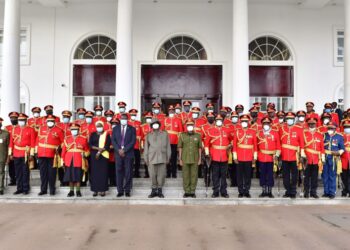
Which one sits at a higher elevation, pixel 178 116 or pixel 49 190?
pixel 178 116

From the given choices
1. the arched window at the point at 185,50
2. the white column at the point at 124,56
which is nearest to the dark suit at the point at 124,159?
the white column at the point at 124,56

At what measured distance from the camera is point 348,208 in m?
8.07

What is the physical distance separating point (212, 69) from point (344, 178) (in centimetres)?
727

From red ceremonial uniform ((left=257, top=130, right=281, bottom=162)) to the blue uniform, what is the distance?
1.20 m

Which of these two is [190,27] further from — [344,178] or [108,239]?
[108,239]

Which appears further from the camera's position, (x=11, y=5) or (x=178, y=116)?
(x=11, y=5)

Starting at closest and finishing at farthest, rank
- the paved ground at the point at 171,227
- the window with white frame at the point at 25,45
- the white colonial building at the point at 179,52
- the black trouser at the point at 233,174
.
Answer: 1. the paved ground at the point at 171,227
2. the black trouser at the point at 233,174
3. the white colonial building at the point at 179,52
4. the window with white frame at the point at 25,45

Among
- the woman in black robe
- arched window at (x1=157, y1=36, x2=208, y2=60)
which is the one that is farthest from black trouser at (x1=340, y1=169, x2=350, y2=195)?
arched window at (x1=157, y1=36, x2=208, y2=60)

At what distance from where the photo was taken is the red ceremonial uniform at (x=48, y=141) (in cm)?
864

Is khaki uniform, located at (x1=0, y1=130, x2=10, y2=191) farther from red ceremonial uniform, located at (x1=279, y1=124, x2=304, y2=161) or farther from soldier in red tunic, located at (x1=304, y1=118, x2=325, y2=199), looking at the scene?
soldier in red tunic, located at (x1=304, y1=118, x2=325, y2=199)

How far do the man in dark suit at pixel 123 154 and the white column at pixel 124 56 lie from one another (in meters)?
2.81

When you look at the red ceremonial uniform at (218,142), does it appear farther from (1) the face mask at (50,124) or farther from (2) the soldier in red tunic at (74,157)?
(1) the face mask at (50,124)

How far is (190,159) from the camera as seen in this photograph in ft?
28.0

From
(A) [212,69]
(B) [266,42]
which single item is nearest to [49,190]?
(A) [212,69]
